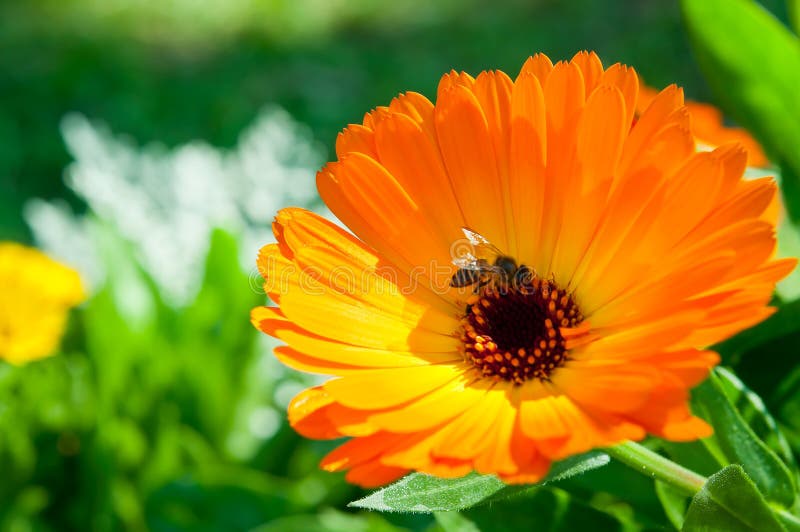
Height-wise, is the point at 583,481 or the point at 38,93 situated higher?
the point at 38,93

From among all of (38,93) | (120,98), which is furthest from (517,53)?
(38,93)

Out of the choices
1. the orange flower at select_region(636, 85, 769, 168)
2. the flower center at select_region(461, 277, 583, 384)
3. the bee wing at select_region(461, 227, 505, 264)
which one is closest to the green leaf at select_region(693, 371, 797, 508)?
the flower center at select_region(461, 277, 583, 384)

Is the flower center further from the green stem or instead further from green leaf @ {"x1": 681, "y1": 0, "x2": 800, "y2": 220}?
green leaf @ {"x1": 681, "y1": 0, "x2": 800, "y2": 220}

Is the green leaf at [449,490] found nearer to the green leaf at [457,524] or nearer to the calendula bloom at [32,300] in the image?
the green leaf at [457,524]

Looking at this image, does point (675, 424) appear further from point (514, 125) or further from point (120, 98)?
point (120, 98)

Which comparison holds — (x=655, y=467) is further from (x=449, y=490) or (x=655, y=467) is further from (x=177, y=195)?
(x=177, y=195)
